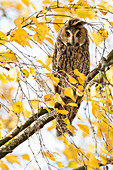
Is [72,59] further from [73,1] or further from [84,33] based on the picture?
[73,1]

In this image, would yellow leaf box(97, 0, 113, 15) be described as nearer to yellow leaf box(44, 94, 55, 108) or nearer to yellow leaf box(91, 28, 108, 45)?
yellow leaf box(91, 28, 108, 45)

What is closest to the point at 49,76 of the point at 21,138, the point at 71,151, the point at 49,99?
the point at 49,99

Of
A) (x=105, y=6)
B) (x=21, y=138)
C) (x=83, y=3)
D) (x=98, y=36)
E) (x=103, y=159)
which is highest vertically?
(x=83, y=3)

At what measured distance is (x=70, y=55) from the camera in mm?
2484

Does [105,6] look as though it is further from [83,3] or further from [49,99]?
[49,99]

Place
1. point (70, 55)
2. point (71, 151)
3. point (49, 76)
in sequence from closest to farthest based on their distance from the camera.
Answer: point (49, 76) < point (70, 55) < point (71, 151)

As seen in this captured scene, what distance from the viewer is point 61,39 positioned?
8.33 feet

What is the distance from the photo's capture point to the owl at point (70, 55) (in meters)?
2.46

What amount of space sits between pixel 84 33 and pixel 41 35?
0.97 m

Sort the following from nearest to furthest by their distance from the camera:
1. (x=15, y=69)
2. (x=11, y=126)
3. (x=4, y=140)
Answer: (x=15, y=69)
(x=4, y=140)
(x=11, y=126)

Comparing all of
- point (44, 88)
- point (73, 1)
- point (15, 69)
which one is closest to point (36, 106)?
point (44, 88)

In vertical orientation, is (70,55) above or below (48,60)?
above

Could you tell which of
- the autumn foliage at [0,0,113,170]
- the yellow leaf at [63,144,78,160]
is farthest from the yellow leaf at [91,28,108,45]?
the yellow leaf at [63,144,78,160]

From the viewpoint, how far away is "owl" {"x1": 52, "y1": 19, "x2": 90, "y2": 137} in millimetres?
2461
